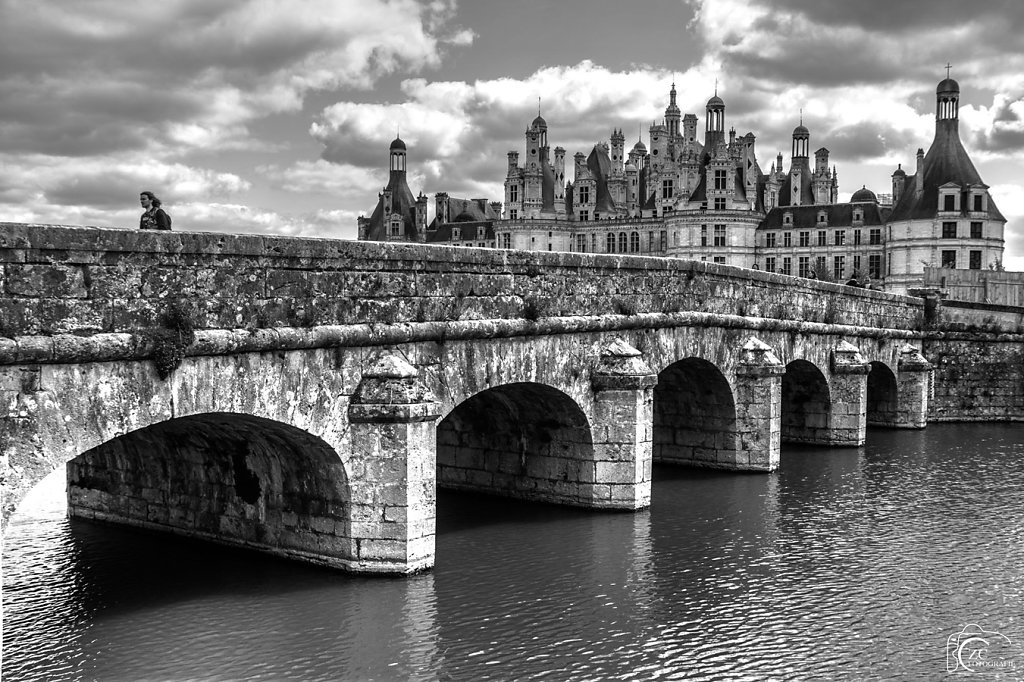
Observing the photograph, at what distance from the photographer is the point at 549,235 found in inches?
3506

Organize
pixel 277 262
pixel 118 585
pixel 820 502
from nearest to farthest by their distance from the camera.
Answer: pixel 277 262, pixel 118 585, pixel 820 502

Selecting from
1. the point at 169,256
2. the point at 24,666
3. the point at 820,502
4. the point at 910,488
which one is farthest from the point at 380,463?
the point at 910,488

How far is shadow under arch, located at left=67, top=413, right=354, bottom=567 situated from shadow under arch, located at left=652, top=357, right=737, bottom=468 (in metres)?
9.70

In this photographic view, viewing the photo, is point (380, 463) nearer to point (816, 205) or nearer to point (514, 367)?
point (514, 367)

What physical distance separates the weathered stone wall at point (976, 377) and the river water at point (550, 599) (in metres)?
14.5

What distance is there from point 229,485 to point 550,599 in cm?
440

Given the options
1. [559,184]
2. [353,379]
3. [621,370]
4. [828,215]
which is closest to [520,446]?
[621,370]

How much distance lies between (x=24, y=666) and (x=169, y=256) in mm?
4168

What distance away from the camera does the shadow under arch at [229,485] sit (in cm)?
1224

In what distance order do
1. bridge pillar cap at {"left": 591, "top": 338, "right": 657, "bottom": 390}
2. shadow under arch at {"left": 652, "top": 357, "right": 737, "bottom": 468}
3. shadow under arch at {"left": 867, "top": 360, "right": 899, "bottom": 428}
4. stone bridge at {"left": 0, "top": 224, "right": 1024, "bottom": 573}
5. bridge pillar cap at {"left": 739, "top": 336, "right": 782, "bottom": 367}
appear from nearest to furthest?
stone bridge at {"left": 0, "top": 224, "right": 1024, "bottom": 573} → bridge pillar cap at {"left": 591, "top": 338, "right": 657, "bottom": 390} → bridge pillar cap at {"left": 739, "top": 336, "right": 782, "bottom": 367} → shadow under arch at {"left": 652, "top": 357, "right": 737, "bottom": 468} → shadow under arch at {"left": 867, "top": 360, "right": 899, "bottom": 428}

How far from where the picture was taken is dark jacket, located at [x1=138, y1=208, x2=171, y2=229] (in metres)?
11.0

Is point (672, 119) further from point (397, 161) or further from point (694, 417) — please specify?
point (694, 417)
